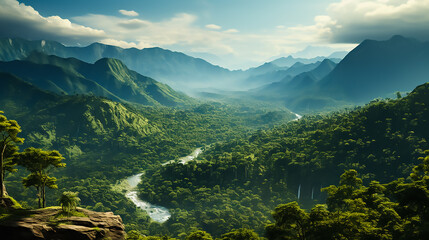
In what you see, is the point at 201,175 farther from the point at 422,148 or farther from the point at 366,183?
the point at 422,148

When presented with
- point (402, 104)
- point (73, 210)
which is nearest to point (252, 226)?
point (73, 210)

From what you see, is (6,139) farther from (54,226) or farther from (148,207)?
(148,207)

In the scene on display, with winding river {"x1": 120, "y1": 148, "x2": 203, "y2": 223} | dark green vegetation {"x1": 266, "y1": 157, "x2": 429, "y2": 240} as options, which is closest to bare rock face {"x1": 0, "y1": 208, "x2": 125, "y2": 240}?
dark green vegetation {"x1": 266, "y1": 157, "x2": 429, "y2": 240}

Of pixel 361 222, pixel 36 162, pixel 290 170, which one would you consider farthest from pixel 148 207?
pixel 361 222

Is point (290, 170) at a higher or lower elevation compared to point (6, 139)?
lower

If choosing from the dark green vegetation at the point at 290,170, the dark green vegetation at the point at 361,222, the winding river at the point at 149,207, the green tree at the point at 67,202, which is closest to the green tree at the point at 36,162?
the green tree at the point at 67,202

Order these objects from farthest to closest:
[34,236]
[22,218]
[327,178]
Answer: [327,178]
[22,218]
[34,236]

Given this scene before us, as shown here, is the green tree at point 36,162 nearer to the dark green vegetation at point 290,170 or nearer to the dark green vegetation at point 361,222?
the dark green vegetation at point 361,222
